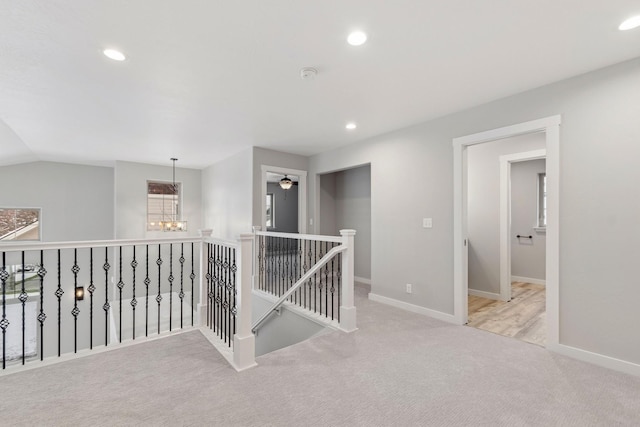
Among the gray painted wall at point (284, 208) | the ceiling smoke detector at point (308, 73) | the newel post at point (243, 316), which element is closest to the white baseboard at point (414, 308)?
the newel post at point (243, 316)

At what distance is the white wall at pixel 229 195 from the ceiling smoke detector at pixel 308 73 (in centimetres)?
270

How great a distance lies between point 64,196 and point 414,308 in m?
7.63

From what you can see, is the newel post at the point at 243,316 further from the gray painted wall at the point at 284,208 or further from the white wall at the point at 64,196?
the gray painted wall at the point at 284,208

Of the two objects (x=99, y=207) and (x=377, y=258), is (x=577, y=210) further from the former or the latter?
(x=99, y=207)

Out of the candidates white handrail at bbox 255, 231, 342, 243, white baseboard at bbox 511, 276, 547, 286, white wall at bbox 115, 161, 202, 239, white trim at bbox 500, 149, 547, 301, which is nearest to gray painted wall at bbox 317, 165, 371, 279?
white handrail at bbox 255, 231, 342, 243

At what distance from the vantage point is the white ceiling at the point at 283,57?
69.7 inches

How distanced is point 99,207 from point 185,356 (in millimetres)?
5950

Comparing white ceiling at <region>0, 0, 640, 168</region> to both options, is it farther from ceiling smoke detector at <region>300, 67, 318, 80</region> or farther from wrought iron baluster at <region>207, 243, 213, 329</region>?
wrought iron baluster at <region>207, 243, 213, 329</region>

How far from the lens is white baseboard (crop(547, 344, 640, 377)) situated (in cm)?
227

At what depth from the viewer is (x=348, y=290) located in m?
3.13

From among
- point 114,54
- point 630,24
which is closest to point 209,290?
point 114,54

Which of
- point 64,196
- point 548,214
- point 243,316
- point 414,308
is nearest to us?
point 243,316

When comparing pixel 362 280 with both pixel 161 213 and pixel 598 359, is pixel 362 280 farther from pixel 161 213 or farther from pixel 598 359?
pixel 161 213

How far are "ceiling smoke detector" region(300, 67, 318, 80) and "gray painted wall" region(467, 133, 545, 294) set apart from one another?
3321mm
